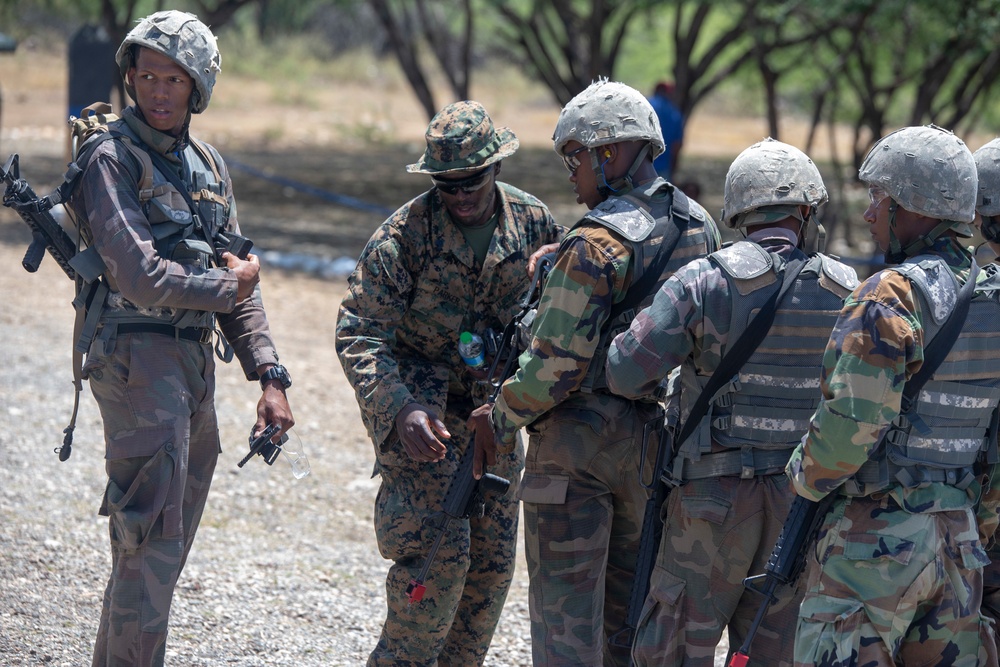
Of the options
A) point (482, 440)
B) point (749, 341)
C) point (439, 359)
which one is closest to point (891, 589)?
point (749, 341)

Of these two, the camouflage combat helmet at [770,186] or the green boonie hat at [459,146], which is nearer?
the camouflage combat helmet at [770,186]

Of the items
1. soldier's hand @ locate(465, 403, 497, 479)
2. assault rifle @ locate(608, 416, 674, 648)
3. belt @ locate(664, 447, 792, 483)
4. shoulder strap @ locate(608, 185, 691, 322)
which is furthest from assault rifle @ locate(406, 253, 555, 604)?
belt @ locate(664, 447, 792, 483)

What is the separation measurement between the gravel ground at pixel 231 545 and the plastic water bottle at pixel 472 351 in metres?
1.29

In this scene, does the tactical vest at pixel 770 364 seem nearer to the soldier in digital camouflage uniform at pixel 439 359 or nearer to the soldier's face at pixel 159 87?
the soldier in digital camouflage uniform at pixel 439 359

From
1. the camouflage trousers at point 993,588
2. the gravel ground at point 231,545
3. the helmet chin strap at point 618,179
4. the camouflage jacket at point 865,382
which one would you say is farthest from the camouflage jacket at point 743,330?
the gravel ground at point 231,545

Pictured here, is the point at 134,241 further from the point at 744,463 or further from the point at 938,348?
the point at 938,348

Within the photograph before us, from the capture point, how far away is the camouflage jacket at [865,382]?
102 inches

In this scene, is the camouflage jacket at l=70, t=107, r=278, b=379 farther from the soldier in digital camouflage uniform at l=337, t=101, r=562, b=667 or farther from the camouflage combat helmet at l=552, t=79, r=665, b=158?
the camouflage combat helmet at l=552, t=79, r=665, b=158

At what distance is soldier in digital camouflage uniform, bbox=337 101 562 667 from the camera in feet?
12.0

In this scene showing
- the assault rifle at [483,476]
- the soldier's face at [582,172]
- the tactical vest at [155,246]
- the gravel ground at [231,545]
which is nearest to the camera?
the tactical vest at [155,246]

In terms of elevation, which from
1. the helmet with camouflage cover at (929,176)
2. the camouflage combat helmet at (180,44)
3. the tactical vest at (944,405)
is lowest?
the tactical vest at (944,405)

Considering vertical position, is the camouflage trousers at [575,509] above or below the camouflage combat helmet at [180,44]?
below

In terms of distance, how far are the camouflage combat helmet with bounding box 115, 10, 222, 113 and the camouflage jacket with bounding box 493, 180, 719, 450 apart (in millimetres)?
1151

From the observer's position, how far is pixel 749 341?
2.92 m
